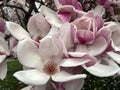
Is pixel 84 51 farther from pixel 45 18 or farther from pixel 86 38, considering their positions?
pixel 45 18

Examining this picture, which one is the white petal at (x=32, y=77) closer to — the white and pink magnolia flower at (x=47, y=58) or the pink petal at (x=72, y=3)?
the white and pink magnolia flower at (x=47, y=58)

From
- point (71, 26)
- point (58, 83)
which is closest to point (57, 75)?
point (58, 83)

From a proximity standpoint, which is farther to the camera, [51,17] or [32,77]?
[51,17]

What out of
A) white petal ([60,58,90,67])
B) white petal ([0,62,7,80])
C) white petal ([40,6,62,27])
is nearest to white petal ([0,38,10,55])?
white petal ([0,62,7,80])

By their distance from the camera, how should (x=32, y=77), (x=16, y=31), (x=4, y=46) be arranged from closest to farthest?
(x=32, y=77) → (x=16, y=31) → (x=4, y=46)

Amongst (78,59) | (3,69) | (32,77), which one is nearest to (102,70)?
(78,59)

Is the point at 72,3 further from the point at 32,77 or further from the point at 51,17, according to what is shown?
the point at 32,77
